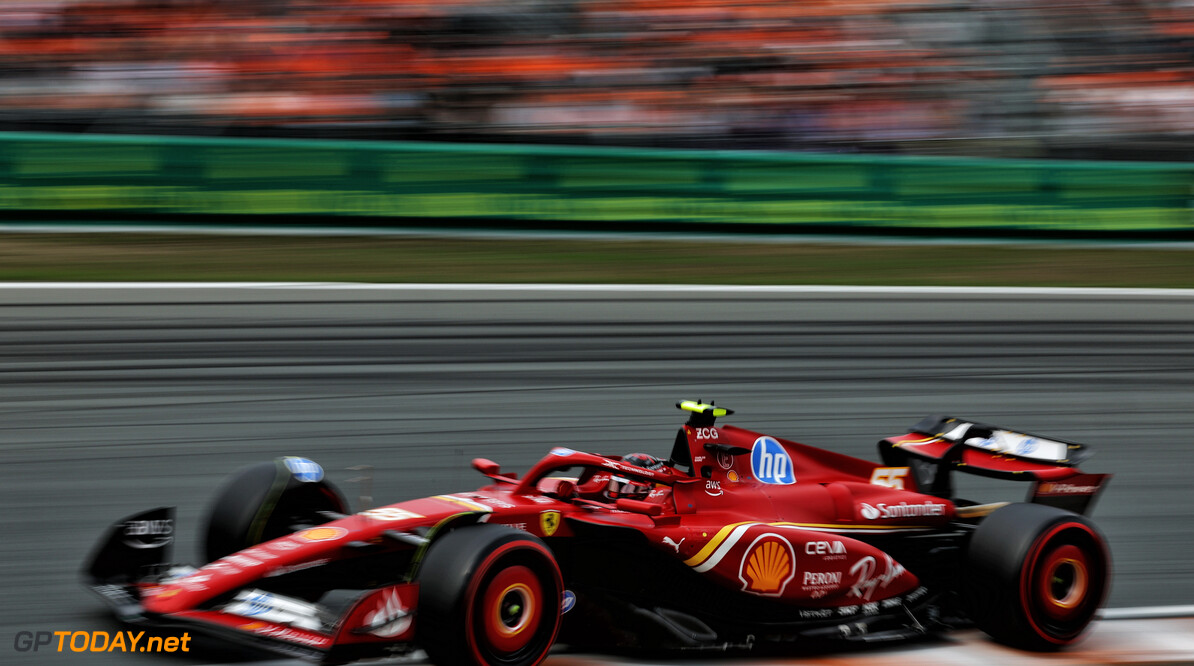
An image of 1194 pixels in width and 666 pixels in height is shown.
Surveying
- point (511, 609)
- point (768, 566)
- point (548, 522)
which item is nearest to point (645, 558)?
point (548, 522)

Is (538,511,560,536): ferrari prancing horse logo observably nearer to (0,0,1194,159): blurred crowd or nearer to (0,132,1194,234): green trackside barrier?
(0,132,1194,234): green trackside barrier

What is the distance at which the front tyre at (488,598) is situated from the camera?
10.5 ft

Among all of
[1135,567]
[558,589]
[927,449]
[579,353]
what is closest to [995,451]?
[927,449]

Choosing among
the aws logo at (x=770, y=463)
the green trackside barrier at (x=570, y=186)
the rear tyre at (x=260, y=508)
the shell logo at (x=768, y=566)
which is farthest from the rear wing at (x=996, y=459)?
the green trackside barrier at (x=570, y=186)

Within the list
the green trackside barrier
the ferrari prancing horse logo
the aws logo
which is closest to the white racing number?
the aws logo

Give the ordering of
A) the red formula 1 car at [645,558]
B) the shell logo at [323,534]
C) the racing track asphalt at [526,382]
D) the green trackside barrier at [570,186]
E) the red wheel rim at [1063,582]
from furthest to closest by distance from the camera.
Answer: the green trackside barrier at [570,186] → the racing track asphalt at [526,382] → the red wheel rim at [1063,582] → the shell logo at [323,534] → the red formula 1 car at [645,558]

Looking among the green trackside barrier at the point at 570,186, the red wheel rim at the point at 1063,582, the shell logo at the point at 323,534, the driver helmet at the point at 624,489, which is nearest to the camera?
the shell logo at the point at 323,534

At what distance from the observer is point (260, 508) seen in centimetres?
398

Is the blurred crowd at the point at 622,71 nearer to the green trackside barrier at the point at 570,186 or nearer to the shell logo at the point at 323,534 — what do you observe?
the green trackside barrier at the point at 570,186

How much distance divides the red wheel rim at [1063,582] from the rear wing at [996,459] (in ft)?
1.13

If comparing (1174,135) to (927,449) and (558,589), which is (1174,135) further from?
(558,589)

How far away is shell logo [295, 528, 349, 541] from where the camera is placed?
3.58m

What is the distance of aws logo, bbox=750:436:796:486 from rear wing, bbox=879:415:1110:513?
71 centimetres

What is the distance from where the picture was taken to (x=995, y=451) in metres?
4.68
